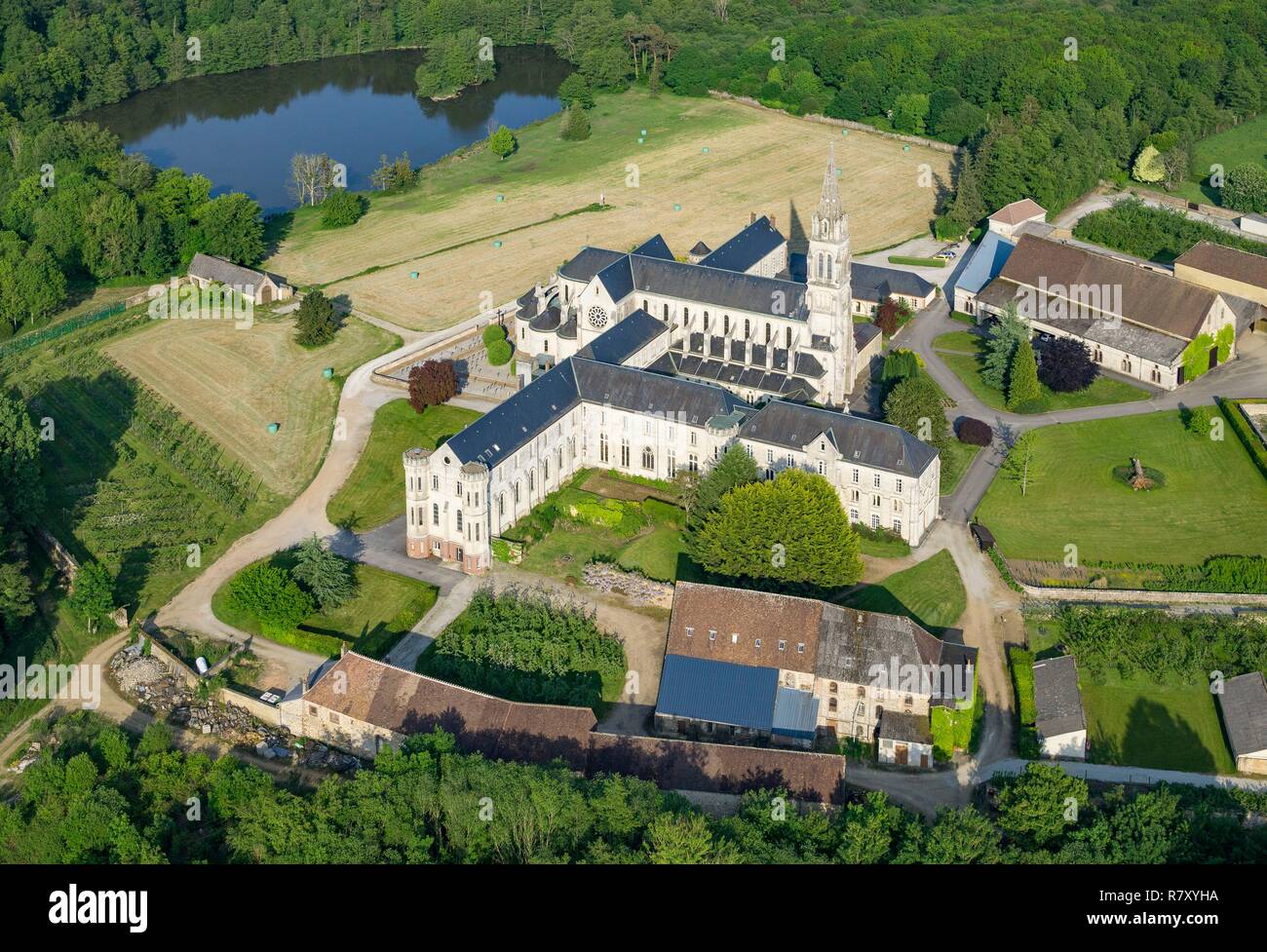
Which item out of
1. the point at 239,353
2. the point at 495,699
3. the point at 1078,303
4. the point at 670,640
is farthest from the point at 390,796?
the point at 1078,303

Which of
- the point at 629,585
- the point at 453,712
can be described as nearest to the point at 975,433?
the point at 629,585

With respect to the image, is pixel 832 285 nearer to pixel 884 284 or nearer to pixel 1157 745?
pixel 884 284

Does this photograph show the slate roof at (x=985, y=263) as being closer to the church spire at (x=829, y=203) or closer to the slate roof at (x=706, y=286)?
the slate roof at (x=706, y=286)

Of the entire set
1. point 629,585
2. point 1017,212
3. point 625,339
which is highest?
point 625,339

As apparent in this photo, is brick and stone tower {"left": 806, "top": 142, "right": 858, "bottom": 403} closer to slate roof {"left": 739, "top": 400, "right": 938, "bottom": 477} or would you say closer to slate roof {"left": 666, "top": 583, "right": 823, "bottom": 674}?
slate roof {"left": 739, "top": 400, "right": 938, "bottom": 477}

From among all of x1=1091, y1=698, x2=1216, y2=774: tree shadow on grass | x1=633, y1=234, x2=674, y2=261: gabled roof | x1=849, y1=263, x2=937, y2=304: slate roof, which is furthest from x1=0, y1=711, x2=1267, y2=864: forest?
x1=849, y1=263, x2=937, y2=304: slate roof

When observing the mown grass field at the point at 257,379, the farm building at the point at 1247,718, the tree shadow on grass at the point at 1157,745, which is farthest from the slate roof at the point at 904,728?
the mown grass field at the point at 257,379
